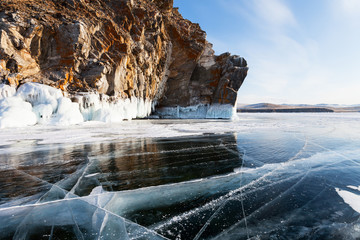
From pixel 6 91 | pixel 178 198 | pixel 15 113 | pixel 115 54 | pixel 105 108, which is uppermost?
pixel 115 54

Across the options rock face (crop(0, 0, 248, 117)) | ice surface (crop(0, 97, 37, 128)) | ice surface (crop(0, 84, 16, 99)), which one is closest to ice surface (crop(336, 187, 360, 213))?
ice surface (crop(0, 97, 37, 128))

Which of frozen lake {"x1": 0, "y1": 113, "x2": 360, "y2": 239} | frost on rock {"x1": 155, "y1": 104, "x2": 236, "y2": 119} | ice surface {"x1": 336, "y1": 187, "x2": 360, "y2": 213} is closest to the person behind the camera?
frozen lake {"x1": 0, "y1": 113, "x2": 360, "y2": 239}

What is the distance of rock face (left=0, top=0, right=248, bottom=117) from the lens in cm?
1570

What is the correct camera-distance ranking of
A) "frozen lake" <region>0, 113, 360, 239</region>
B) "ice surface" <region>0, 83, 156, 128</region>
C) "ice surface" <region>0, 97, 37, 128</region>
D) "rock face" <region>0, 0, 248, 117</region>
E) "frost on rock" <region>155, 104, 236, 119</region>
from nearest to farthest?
"frozen lake" <region>0, 113, 360, 239</region>, "ice surface" <region>0, 97, 37, 128</region>, "ice surface" <region>0, 83, 156, 128</region>, "rock face" <region>0, 0, 248, 117</region>, "frost on rock" <region>155, 104, 236, 119</region>

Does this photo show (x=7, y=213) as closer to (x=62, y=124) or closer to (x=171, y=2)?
(x=62, y=124)

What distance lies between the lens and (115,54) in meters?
21.4

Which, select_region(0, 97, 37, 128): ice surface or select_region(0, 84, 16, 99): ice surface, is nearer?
select_region(0, 97, 37, 128): ice surface

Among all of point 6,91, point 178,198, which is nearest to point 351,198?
point 178,198

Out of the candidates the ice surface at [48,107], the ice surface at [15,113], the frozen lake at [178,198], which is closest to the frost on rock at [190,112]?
the ice surface at [48,107]

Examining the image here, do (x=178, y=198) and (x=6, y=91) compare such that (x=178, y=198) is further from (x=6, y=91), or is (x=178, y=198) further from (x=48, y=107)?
(x=6, y=91)

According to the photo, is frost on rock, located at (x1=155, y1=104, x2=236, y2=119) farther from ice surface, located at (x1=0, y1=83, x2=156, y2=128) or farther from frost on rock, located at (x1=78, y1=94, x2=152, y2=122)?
ice surface, located at (x1=0, y1=83, x2=156, y2=128)

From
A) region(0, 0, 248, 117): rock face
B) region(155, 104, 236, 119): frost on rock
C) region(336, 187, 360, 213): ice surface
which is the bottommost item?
region(336, 187, 360, 213): ice surface

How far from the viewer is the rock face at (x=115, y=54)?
618 inches

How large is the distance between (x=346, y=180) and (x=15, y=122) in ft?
58.4
